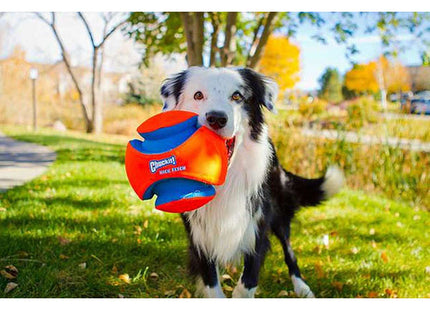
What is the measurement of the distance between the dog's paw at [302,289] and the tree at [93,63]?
2540 millimetres

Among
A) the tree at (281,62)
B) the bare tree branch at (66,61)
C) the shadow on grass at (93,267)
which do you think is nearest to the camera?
the shadow on grass at (93,267)

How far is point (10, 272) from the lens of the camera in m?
2.39

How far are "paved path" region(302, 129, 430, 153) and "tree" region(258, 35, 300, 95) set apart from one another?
859 millimetres

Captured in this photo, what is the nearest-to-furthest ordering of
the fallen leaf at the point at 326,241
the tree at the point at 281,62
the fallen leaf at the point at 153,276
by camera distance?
the fallen leaf at the point at 153,276 → the fallen leaf at the point at 326,241 → the tree at the point at 281,62

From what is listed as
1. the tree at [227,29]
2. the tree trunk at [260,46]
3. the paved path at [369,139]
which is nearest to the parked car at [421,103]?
the paved path at [369,139]

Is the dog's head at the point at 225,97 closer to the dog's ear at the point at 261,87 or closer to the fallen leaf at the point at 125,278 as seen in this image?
the dog's ear at the point at 261,87

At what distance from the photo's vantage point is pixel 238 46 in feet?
17.1

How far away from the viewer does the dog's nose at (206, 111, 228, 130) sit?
1.74 metres

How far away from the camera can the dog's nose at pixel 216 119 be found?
1735 millimetres

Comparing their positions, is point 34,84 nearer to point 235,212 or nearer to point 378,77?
point 235,212

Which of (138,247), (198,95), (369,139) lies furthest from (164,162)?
(369,139)

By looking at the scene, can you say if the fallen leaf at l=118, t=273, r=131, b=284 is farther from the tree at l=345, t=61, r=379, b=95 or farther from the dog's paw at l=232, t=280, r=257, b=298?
the tree at l=345, t=61, r=379, b=95

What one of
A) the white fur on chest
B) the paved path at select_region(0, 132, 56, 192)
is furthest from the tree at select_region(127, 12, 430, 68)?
the white fur on chest
